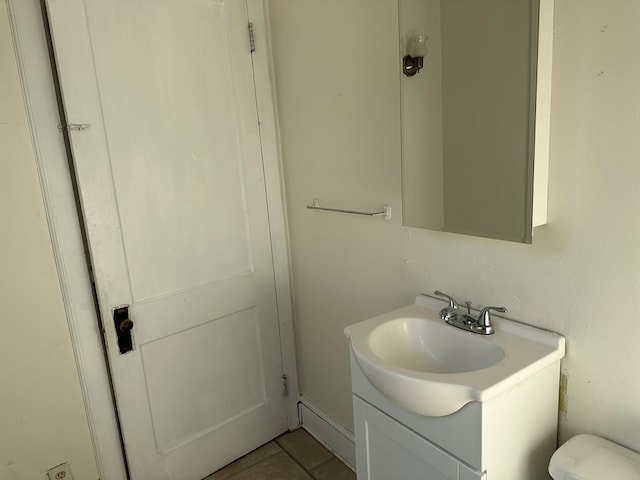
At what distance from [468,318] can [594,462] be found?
0.43m

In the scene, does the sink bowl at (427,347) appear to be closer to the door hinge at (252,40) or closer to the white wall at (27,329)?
the white wall at (27,329)

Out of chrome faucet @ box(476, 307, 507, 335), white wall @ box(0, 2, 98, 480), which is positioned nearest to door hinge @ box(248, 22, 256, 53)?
white wall @ box(0, 2, 98, 480)

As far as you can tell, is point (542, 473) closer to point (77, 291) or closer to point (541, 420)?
point (541, 420)

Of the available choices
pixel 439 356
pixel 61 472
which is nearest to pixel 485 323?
pixel 439 356

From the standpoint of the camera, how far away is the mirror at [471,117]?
105 centimetres

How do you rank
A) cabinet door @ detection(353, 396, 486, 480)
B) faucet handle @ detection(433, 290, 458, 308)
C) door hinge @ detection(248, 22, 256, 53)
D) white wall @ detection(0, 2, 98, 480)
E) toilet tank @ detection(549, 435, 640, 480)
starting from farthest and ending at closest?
1. door hinge @ detection(248, 22, 256, 53)
2. white wall @ detection(0, 2, 98, 480)
3. faucet handle @ detection(433, 290, 458, 308)
4. cabinet door @ detection(353, 396, 486, 480)
5. toilet tank @ detection(549, 435, 640, 480)

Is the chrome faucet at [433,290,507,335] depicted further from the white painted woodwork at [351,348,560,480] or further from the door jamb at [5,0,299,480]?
the door jamb at [5,0,299,480]

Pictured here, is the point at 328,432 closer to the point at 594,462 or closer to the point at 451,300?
the point at 451,300

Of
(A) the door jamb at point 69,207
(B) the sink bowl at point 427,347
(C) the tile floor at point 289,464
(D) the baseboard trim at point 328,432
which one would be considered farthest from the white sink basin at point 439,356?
(A) the door jamb at point 69,207

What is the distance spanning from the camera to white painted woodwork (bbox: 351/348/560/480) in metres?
0.97

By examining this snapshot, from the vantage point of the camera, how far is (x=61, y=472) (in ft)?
5.18

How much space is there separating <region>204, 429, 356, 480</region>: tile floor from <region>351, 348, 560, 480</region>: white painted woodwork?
74 centimetres

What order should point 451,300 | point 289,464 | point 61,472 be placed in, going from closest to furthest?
1. point 451,300
2. point 61,472
3. point 289,464

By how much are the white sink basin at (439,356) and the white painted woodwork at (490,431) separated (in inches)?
1.6
